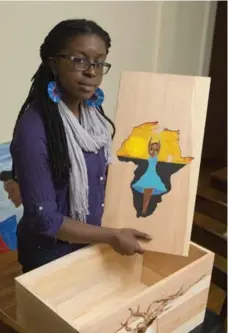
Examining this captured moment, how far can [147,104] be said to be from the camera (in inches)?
39.3

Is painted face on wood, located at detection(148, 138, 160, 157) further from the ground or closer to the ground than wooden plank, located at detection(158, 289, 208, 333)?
further from the ground

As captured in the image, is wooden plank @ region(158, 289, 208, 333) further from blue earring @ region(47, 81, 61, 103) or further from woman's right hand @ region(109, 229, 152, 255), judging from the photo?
blue earring @ region(47, 81, 61, 103)

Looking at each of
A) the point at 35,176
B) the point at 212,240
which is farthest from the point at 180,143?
the point at 212,240

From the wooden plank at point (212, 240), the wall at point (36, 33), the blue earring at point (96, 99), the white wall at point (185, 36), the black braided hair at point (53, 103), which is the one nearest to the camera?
the black braided hair at point (53, 103)

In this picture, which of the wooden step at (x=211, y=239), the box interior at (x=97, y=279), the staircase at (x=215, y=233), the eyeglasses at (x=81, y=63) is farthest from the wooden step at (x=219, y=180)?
the eyeglasses at (x=81, y=63)

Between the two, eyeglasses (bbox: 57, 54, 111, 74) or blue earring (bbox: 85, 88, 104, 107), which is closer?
eyeglasses (bbox: 57, 54, 111, 74)

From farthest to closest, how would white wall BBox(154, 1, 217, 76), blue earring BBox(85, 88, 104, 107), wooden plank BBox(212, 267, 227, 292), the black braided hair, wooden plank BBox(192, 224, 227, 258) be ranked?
white wall BBox(154, 1, 217, 76) < wooden plank BBox(192, 224, 227, 258) < wooden plank BBox(212, 267, 227, 292) < blue earring BBox(85, 88, 104, 107) < the black braided hair

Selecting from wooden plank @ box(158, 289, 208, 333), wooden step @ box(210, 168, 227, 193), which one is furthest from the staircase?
wooden plank @ box(158, 289, 208, 333)

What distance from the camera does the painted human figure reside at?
99 cm

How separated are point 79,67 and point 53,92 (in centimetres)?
7

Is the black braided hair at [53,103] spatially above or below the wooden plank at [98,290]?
above

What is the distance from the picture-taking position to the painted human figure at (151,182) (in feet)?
3.25

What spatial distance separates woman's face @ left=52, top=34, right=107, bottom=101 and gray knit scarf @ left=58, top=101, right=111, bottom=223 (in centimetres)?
5

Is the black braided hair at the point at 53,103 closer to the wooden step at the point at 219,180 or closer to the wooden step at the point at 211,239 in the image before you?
the wooden step at the point at 211,239
